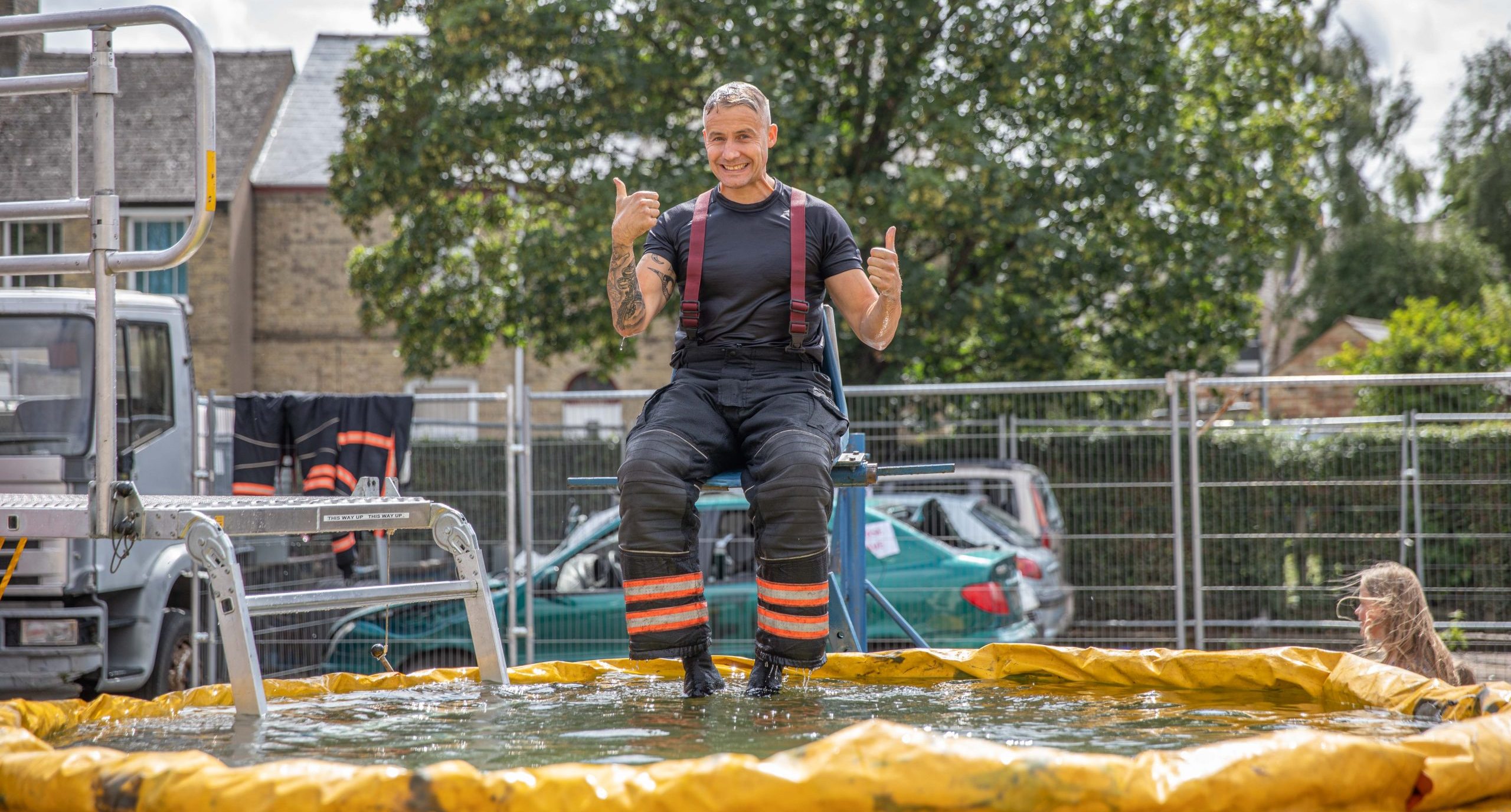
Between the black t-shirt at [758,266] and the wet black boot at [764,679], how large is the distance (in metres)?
1.04

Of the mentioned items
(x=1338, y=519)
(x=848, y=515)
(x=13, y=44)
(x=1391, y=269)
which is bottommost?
(x=1338, y=519)

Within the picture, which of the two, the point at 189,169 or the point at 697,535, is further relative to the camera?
the point at 189,169

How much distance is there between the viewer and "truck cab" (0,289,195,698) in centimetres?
749

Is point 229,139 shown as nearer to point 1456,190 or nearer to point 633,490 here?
point 633,490

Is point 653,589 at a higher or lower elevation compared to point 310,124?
lower

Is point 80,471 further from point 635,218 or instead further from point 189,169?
point 189,169

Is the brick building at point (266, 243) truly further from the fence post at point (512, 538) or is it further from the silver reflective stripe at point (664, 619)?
the silver reflective stripe at point (664, 619)

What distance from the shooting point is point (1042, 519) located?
9078mm

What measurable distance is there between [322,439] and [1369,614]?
6547 mm

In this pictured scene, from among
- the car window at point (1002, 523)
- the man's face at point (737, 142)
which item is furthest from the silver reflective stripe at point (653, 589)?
the car window at point (1002, 523)

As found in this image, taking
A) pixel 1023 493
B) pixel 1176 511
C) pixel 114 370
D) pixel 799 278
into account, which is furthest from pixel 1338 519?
pixel 114 370

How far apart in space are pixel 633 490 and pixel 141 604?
5522 millimetres

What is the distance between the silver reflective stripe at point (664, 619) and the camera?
389 cm

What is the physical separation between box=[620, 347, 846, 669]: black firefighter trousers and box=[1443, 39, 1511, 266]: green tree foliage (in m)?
36.8
